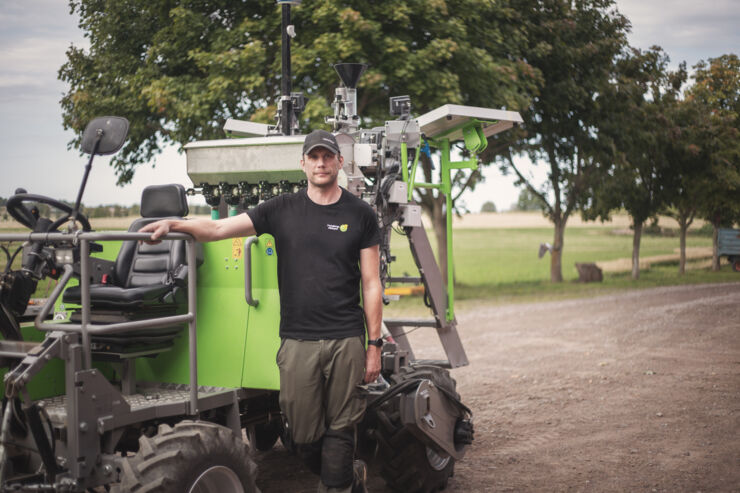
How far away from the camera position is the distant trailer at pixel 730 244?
25.3 metres

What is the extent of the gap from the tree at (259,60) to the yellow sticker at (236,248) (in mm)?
8237

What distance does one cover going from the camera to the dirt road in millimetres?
6211

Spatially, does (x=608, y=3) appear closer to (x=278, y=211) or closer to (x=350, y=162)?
(x=350, y=162)

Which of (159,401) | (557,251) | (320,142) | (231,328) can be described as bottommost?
(159,401)

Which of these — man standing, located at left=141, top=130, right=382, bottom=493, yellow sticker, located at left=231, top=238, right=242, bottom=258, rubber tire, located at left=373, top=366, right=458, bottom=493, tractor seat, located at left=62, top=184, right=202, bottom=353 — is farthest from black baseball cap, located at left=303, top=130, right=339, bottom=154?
rubber tire, located at left=373, top=366, right=458, bottom=493

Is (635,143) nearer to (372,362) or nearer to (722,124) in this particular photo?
(722,124)

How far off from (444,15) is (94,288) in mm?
11257

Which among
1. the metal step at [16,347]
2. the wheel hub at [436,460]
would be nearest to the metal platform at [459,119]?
the wheel hub at [436,460]

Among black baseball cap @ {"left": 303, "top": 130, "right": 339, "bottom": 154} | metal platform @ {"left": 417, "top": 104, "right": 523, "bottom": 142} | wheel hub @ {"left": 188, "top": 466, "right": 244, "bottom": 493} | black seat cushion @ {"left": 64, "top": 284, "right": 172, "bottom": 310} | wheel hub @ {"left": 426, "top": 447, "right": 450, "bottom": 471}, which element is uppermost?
metal platform @ {"left": 417, "top": 104, "right": 523, "bottom": 142}

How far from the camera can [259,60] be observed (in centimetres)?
1366

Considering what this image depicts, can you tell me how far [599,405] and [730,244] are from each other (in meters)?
19.7

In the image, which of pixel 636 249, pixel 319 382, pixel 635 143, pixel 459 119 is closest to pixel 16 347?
pixel 319 382

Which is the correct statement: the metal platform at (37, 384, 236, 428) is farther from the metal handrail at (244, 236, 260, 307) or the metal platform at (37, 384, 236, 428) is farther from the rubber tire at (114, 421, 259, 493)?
the metal handrail at (244, 236, 260, 307)

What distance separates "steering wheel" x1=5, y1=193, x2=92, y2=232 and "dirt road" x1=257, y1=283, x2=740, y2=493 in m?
2.87
